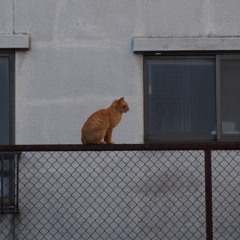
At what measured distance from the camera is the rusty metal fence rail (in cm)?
586

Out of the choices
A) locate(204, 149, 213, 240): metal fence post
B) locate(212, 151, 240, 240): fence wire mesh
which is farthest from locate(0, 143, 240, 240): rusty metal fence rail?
locate(204, 149, 213, 240): metal fence post

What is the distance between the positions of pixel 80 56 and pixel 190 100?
3.98 feet

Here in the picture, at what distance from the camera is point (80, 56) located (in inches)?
236

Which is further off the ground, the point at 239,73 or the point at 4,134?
the point at 239,73

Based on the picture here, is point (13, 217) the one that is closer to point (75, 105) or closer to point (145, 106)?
point (75, 105)

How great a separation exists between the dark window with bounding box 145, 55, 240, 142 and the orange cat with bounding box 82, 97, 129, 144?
3.39ft

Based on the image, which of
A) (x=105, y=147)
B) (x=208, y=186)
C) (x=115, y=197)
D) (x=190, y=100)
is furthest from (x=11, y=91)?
(x=208, y=186)

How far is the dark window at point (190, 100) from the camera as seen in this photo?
6098 mm

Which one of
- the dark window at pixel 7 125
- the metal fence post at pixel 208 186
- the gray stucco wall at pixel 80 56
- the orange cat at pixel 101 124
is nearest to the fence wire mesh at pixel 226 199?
the gray stucco wall at pixel 80 56

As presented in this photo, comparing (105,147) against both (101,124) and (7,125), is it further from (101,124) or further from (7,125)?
(7,125)

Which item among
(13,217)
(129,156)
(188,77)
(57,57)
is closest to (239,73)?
(188,77)

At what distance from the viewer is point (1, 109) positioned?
606cm

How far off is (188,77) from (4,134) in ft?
6.48

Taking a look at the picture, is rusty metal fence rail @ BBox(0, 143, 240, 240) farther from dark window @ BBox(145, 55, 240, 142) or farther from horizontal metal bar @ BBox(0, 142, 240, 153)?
horizontal metal bar @ BBox(0, 142, 240, 153)
